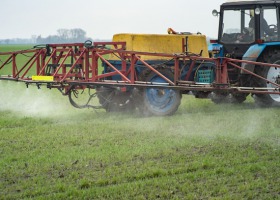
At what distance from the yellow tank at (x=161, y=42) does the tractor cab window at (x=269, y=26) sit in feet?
4.46

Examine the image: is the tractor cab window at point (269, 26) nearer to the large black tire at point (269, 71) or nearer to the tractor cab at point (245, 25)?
the tractor cab at point (245, 25)

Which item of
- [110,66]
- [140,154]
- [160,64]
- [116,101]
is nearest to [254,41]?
[160,64]

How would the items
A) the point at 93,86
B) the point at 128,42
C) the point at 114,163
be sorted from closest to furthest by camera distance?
the point at 114,163
the point at 93,86
the point at 128,42

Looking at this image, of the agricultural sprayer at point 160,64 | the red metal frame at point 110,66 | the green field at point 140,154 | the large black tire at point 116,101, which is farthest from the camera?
the large black tire at point 116,101

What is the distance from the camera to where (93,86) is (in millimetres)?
11547

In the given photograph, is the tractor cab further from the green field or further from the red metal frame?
the red metal frame

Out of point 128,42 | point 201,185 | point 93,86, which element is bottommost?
point 201,185

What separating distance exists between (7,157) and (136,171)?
1977mm

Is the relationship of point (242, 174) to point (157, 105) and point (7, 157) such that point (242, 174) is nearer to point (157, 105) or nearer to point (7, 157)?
point (7, 157)

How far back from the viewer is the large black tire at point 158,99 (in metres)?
12.1

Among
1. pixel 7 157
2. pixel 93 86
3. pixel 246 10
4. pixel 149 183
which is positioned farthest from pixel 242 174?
pixel 246 10

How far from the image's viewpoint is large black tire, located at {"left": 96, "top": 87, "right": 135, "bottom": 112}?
12.3 metres

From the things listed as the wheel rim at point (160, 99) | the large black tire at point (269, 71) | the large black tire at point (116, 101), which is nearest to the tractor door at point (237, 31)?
the large black tire at point (269, 71)

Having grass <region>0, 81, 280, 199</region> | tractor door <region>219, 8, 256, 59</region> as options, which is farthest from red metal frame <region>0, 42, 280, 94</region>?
tractor door <region>219, 8, 256, 59</region>
